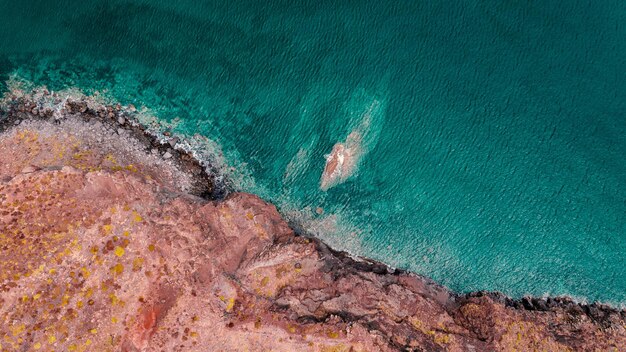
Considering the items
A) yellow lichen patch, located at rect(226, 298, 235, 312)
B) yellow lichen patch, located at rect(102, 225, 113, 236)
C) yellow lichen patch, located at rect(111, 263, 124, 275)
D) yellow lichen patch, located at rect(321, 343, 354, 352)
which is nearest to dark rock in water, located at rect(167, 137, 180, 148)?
yellow lichen patch, located at rect(102, 225, 113, 236)

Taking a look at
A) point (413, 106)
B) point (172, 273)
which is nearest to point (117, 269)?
point (172, 273)

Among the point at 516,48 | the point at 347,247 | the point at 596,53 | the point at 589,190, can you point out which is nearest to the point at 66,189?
the point at 347,247

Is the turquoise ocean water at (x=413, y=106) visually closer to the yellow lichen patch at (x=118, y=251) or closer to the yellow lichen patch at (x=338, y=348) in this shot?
the yellow lichen patch at (x=338, y=348)

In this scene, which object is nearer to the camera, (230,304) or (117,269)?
(117,269)

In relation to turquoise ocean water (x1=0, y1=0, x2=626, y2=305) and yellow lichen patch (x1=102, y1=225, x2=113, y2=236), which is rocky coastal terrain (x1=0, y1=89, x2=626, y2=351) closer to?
yellow lichen patch (x1=102, y1=225, x2=113, y2=236)

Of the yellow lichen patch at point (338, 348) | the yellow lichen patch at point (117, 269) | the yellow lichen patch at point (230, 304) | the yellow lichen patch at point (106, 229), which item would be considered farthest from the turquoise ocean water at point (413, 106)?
the yellow lichen patch at point (117, 269)

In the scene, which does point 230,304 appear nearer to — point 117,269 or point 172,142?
point 117,269

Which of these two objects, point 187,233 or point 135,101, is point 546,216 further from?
point 135,101
